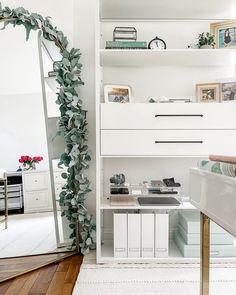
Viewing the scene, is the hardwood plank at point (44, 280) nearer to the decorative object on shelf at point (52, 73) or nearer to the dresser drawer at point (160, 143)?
the dresser drawer at point (160, 143)

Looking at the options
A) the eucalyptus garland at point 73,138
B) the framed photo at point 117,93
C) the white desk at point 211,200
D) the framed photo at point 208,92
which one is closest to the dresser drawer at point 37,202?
the eucalyptus garland at point 73,138

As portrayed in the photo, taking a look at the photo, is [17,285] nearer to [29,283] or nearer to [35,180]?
[29,283]

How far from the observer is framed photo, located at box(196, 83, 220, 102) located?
2111mm

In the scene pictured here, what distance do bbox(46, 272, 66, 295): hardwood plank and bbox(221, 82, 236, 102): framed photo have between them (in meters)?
1.70

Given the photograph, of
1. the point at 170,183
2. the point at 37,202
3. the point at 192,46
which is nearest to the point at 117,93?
the point at 192,46

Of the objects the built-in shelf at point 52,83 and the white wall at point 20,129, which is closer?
the white wall at point 20,129

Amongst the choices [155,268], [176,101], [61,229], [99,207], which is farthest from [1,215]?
[176,101]

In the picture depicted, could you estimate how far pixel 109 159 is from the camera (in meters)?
2.37

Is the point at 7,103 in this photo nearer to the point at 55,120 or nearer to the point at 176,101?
the point at 55,120

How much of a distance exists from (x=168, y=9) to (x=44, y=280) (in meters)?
2.15

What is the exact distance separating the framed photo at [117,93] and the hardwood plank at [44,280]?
1.30 meters

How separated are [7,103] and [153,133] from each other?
3.48 feet

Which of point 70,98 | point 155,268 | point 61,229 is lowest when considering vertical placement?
point 155,268

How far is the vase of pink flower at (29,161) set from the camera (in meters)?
2.03
